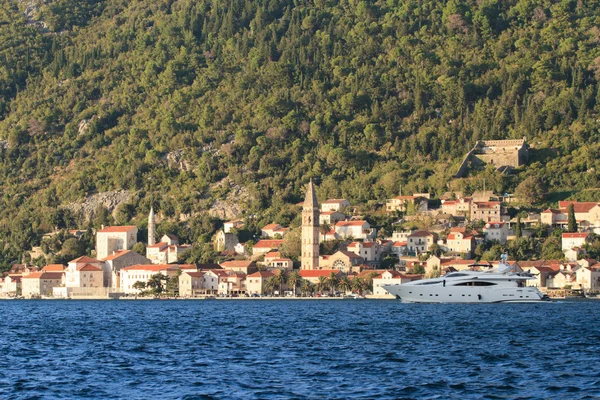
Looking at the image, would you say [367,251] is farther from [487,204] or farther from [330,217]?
[487,204]

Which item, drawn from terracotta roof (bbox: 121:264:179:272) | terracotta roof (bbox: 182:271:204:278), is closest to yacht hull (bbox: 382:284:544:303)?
terracotta roof (bbox: 182:271:204:278)

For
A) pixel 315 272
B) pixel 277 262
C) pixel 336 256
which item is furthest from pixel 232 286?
pixel 336 256

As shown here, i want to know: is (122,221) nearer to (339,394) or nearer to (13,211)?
(13,211)

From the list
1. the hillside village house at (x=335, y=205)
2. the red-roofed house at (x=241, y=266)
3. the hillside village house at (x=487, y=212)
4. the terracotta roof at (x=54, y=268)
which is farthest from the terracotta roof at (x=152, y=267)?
the hillside village house at (x=487, y=212)

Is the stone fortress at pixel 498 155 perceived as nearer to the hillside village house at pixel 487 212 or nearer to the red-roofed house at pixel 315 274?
the hillside village house at pixel 487 212

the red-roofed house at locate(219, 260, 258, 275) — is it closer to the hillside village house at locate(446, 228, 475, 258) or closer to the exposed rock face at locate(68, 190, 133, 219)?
the hillside village house at locate(446, 228, 475, 258)
